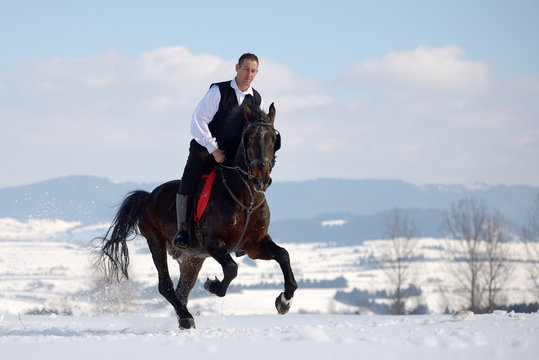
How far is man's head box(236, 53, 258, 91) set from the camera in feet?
27.8

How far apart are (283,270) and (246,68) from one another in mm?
2493

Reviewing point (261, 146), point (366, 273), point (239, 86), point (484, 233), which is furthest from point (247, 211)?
point (366, 273)

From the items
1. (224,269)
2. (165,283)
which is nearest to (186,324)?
(165,283)

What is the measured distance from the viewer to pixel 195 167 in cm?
884

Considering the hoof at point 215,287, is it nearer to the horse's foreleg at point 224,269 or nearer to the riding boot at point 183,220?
the horse's foreleg at point 224,269

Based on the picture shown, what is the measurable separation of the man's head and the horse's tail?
2.96 meters

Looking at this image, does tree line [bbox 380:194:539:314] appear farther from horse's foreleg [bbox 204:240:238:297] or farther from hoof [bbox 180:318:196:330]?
horse's foreleg [bbox 204:240:238:297]

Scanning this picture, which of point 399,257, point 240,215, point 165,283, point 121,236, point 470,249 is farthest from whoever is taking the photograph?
point 399,257

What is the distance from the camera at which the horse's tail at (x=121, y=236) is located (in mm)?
10789

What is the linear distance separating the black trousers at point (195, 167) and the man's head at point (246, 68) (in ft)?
3.31

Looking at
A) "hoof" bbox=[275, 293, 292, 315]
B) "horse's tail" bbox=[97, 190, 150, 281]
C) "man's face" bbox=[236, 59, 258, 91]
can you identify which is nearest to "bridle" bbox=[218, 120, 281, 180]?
"man's face" bbox=[236, 59, 258, 91]

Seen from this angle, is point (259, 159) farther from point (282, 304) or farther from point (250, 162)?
point (282, 304)

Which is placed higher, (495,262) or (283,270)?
(283,270)

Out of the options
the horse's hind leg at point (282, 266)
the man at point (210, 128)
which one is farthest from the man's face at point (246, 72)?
the horse's hind leg at point (282, 266)
